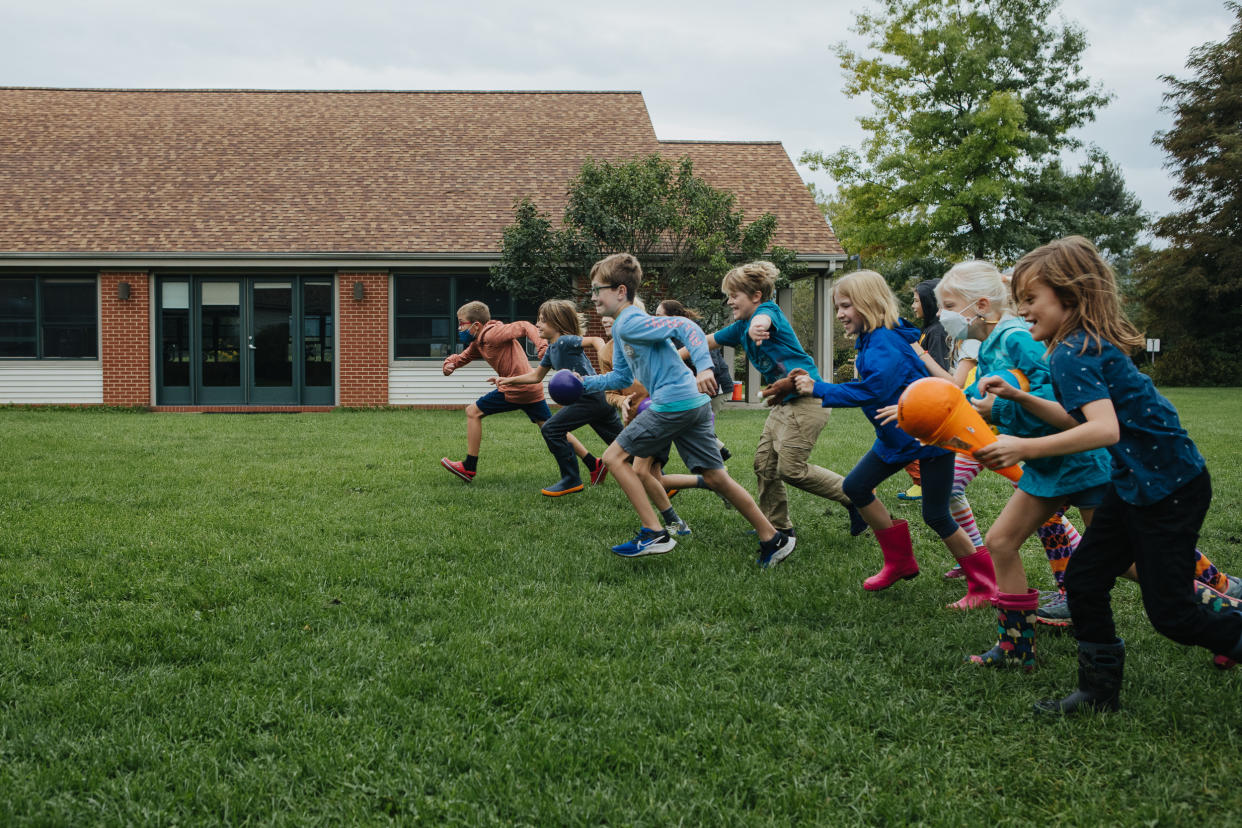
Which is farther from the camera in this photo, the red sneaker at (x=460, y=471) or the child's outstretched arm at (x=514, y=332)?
the red sneaker at (x=460, y=471)

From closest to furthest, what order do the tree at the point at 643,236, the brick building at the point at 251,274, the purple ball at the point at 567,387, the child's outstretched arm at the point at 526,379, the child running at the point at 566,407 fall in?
the purple ball at the point at 567,387 < the child's outstretched arm at the point at 526,379 < the child running at the point at 566,407 < the tree at the point at 643,236 < the brick building at the point at 251,274

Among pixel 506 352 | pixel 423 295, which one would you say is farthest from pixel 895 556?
pixel 423 295

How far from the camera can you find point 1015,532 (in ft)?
11.8

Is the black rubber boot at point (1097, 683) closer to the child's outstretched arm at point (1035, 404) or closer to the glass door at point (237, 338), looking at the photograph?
the child's outstretched arm at point (1035, 404)

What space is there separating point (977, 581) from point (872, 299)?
148 centimetres

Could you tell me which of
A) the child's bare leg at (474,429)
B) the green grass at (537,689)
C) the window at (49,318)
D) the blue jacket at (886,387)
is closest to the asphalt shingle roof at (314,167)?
the window at (49,318)

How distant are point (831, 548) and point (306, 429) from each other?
9.71 meters

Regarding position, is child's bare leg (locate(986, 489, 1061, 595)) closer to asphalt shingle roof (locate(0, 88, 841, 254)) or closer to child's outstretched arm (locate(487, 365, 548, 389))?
child's outstretched arm (locate(487, 365, 548, 389))

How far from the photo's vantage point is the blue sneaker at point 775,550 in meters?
5.34

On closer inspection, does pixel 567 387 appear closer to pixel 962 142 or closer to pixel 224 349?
pixel 224 349

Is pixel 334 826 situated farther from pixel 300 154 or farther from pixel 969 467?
pixel 300 154

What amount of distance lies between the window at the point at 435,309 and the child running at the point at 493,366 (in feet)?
35.8

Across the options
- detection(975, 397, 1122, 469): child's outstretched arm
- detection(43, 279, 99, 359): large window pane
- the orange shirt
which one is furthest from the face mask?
detection(43, 279, 99, 359): large window pane

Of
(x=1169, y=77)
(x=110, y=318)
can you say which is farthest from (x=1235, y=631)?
(x=1169, y=77)
